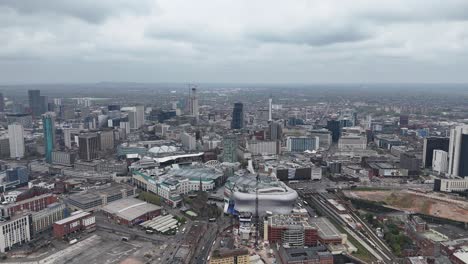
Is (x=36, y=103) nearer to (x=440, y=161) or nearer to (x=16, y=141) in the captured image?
(x=16, y=141)

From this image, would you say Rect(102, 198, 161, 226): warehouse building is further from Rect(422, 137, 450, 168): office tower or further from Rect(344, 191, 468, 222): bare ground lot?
Rect(422, 137, 450, 168): office tower

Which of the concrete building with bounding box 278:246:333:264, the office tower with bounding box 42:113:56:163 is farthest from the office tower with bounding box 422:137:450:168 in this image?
the office tower with bounding box 42:113:56:163

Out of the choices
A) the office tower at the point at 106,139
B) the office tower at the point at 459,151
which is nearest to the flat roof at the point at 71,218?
the office tower at the point at 106,139

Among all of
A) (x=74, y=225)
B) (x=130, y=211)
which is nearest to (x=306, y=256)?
(x=130, y=211)

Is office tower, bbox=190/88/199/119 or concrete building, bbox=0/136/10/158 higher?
office tower, bbox=190/88/199/119

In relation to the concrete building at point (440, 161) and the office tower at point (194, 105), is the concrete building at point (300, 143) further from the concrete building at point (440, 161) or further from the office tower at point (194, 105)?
the office tower at point (194, 105)

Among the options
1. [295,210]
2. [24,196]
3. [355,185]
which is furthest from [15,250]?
[355,185]

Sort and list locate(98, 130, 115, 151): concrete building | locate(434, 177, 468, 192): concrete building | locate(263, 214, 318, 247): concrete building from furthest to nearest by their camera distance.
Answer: locate(98, 130, 115, 151): concrete building
locate(434, 177, 468, 192): concrete building
locate(263, 214, 318, 247): concrete building
